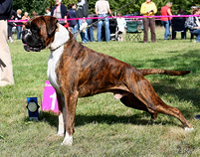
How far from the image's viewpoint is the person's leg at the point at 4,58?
6051mm

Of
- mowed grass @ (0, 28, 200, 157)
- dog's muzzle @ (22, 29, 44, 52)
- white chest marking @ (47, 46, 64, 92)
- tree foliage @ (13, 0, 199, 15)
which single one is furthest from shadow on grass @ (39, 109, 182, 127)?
Result: tree foliage @ (13, 0, 199, 15)

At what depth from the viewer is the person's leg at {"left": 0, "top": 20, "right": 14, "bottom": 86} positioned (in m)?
6.05

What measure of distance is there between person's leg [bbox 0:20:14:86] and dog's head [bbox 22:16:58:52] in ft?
10.1

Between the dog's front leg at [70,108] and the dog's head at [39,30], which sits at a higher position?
the dog's head at [39,30]

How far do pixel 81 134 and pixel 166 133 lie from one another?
114 cm

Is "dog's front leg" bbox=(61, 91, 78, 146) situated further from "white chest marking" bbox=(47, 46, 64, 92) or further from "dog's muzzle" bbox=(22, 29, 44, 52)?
"dog's muzzle" bbox=(22, 29, 44, 52)

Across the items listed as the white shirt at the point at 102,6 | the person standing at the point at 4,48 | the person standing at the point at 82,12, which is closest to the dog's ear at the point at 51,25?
the person standing at the point at 4,48

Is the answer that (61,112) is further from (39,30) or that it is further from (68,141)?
(39,30)

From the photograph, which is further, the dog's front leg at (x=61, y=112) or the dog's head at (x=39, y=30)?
the dog's front leg at (x=61, y=112)

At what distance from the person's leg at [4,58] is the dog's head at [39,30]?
3.08 meters

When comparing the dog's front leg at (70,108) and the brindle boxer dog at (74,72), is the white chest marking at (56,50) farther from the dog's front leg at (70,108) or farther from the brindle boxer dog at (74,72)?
the dog's front leg at (70,108)

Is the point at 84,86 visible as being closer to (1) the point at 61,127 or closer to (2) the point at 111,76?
(2) the point at 111,76

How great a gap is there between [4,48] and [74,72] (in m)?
3.40

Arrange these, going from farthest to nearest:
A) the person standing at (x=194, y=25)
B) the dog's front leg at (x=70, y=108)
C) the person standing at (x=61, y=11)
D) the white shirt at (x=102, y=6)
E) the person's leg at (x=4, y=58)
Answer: the white shirt at (x=102, y=6) → the person standing at (x=194, y=25) → the person standing at (x=61, y=11) → the person's leg at (x=4, y=58) → the dog's front leg at (x=70, y=108)
